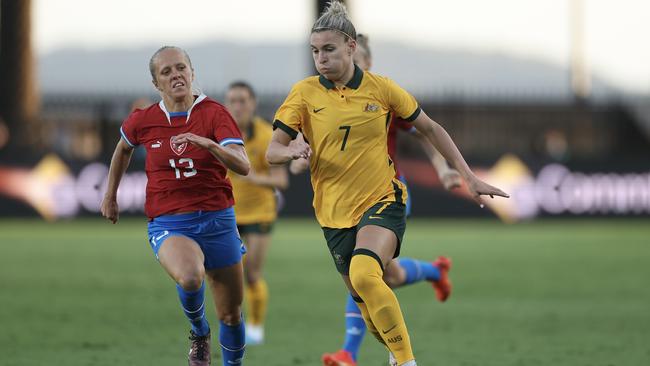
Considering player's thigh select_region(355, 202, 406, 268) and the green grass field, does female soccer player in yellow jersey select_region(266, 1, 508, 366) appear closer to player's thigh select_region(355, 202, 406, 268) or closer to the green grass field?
player's thigh select_region(355, 202, 406, 268)

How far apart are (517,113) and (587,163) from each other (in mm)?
11200

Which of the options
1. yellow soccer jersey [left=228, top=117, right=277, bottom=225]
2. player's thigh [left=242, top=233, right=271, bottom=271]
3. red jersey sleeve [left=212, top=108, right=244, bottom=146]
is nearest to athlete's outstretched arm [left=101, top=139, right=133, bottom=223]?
red jersey sleeve [left=212, top=108, right=244, bottom=146]

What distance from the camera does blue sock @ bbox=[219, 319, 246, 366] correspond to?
7.81 meters

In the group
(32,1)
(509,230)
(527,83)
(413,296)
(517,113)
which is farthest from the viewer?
(527,83)

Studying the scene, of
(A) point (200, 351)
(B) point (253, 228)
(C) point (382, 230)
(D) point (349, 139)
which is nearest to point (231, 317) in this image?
(A) point (200, 351)

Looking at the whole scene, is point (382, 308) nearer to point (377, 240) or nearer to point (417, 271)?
point (377, 240)

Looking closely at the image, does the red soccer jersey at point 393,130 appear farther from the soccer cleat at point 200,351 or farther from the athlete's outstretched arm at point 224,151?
the soccer cleat at point 200,351

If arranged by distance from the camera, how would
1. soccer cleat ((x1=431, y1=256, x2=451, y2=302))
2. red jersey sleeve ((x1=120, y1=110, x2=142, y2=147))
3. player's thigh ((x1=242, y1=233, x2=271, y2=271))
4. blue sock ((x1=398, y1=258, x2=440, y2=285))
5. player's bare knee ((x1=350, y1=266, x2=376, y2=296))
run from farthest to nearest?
1. player's thigh ((x1=242, y1=233, x2=271, y2=271))
2. soccer cleat ((x1=431, y1=256, x2=451, y2=302))
3. blue sock ((x1=398, y1=258, x2=440, y2=285))
4. red jersey sleeve ((x1=120, y1=110, x2=142, y2=147))
5. player's bare knee ((x1=350, y1=266, x2=376, y2=296))

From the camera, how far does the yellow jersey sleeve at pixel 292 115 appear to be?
744cm

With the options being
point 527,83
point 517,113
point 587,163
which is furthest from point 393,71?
point 587,163

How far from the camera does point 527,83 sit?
292ft

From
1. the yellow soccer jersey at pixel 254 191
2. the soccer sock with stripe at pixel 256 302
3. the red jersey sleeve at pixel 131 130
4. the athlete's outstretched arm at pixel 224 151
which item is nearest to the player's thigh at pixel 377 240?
the athlete's outstretched arm at pixel 224 151

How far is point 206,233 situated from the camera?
761cm

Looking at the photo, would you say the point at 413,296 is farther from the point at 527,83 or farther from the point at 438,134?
the point at 527,83
